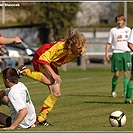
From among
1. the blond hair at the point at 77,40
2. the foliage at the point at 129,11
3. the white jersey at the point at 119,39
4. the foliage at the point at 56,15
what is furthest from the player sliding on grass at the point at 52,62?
the foliage at the point at 129,11

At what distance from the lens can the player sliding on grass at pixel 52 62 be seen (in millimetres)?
11844

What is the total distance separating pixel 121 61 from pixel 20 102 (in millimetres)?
7971

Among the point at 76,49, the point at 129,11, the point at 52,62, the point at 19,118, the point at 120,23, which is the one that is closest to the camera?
the point at 19,118

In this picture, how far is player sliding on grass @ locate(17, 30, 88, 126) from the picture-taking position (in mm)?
11844

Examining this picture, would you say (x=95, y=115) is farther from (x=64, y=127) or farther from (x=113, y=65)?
(x=113, y=65)

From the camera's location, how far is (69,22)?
5881 cm

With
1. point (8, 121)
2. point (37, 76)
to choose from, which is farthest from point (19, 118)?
point (37, 76)

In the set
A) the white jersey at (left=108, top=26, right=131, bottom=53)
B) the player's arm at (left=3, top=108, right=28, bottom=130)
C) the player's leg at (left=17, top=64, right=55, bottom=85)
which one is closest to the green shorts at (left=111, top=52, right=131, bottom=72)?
the white jersey at (left=108, top=26, right=131, bottom=53)

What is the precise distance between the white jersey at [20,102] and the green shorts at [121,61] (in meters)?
7.41

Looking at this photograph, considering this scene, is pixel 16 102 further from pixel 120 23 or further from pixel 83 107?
pixel 120 23

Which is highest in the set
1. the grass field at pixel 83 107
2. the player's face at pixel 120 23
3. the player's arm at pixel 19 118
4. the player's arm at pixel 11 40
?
the player's arm at pixel 11 40

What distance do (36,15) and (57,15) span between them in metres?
A: 2.56

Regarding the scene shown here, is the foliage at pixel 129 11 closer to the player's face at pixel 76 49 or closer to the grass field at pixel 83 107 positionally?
the grass field at pixel 83 107

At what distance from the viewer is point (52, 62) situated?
1220 centimetres
